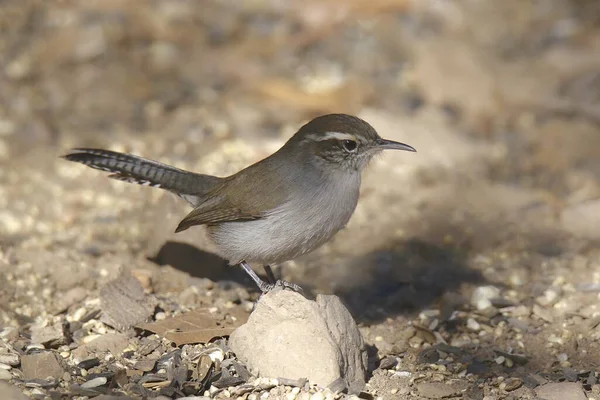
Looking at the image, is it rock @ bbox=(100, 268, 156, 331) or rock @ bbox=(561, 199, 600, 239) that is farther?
rock @ bbox=(561, 199, 600, 239)

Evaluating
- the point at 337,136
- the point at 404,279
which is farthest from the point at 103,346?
the point at 404,279

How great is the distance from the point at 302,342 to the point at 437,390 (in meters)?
0.91

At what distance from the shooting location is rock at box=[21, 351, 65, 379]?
499 centimetres

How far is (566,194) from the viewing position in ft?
27.7

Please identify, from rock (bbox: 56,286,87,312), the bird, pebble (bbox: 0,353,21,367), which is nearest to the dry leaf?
the bird

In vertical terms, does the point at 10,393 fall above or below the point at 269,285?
below

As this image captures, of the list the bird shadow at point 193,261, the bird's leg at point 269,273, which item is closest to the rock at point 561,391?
the bird's leg at point 269,273

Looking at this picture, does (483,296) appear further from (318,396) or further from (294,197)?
(318,396)

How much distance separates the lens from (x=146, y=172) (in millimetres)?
6441

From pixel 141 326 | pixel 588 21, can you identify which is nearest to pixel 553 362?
pixel 141 326

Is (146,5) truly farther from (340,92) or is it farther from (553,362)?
(553,362)

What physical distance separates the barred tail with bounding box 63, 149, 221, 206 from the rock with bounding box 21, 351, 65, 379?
1.77 m

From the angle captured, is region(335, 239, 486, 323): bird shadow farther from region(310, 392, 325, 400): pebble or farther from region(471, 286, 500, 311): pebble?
region(310, 392, 325, 400): pebble

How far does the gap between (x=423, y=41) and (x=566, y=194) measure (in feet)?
11.2
